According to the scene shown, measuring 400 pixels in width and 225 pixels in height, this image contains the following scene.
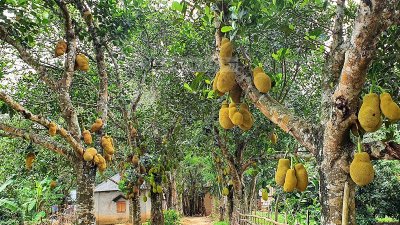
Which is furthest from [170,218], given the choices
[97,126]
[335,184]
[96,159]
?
[335,184]

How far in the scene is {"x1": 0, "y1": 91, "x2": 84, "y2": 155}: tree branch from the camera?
13.8 feet

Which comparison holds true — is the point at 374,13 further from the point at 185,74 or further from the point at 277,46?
the point at 185,74

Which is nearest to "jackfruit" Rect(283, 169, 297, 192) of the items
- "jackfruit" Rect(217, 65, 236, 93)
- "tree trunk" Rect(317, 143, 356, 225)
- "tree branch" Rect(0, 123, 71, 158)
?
"tree trunk" Rect(317, 143, 356, 225)

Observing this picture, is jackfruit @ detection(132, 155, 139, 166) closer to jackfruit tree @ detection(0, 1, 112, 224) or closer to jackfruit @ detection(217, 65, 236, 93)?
jackfruit tree @ detection(0, 1, 112, 224)

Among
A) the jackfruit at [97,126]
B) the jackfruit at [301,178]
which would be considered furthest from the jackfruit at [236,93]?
the jackfruit at [97,126]

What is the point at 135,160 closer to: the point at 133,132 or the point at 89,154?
the point at 133,132

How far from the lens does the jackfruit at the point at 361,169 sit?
186cm

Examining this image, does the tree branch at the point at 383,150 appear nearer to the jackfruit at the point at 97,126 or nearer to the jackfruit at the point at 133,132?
the jackfruit at the point at 97,126

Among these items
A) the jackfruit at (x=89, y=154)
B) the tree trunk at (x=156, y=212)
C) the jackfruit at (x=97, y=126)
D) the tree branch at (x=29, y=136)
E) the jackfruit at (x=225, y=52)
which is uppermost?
the jackfruit at (x=225, y=52)

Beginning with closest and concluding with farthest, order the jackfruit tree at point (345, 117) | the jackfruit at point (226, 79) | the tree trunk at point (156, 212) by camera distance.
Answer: the jackfruit tree at point (345, 117), the jackfruit at point (226, 79), the tree trunk at point (156, 212)

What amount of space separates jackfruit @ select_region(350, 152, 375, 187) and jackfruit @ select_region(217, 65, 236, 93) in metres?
1.00

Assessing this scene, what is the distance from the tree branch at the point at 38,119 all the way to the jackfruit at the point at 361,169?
139 inches

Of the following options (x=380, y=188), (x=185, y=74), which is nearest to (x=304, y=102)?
(x=185, y=74)

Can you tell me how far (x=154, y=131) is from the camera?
9.34 meters
